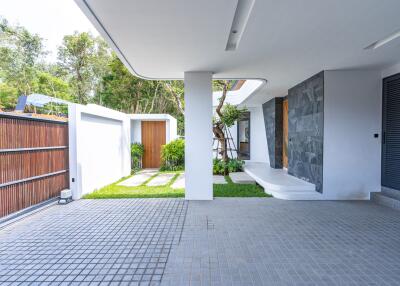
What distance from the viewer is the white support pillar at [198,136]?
18.8ft

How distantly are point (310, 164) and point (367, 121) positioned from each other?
1575 millimetres

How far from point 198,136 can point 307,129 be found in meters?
2.97

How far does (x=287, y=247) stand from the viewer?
328cm

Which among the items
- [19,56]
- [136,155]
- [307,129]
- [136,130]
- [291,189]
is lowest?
[291,189]

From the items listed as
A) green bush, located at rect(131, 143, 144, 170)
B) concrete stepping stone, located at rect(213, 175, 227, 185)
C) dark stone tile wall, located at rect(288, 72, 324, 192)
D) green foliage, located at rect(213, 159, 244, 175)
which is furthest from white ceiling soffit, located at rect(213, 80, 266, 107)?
green bush, located at rect(131, 143, 144, 170)

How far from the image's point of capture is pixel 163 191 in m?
6.57

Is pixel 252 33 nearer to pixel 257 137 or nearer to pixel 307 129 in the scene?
pixel 307 129

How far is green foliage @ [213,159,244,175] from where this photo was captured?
9.22 meters

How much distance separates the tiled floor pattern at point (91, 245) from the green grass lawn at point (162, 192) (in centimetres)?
89

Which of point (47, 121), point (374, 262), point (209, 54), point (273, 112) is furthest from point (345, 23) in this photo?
point (273, 112)

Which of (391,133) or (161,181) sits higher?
(391,133)

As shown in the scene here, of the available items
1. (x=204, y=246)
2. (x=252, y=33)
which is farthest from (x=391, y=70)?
(x=204, y=246)

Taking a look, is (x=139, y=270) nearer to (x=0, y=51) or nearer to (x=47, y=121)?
(x=47, y=121)

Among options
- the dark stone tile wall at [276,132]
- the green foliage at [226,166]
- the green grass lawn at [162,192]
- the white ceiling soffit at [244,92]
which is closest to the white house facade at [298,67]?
the white ceiling soffit at [244,92]
